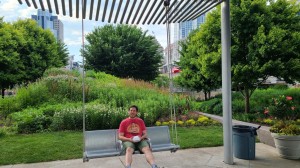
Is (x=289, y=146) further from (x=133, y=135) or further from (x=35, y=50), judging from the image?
(x=35, y=50)

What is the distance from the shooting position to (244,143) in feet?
18.4

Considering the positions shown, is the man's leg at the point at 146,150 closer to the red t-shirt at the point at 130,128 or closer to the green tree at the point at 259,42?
the red t-shirt at the point at 130,128

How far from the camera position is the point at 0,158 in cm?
592

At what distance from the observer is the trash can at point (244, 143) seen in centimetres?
558

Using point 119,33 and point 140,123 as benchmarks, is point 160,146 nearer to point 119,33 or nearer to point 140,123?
point 140,123

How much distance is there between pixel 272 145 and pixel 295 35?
520 centimetres

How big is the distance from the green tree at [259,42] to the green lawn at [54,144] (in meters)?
2.96

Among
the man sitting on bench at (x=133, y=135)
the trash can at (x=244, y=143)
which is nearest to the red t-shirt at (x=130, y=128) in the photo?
the man sitting on bench at (x=133, y=135)

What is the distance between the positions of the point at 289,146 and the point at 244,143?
0.91 meters

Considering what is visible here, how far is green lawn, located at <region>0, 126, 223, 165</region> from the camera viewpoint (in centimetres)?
598

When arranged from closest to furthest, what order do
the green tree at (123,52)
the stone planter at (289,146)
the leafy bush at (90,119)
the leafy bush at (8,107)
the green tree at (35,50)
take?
the stone planter at (289,146), the leafy bush at (90,119), the leafy bush at (8,107), the green tree at (35,50), the green tree at (123,52)

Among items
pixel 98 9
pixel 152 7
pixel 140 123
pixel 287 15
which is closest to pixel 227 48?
pixel 152 7

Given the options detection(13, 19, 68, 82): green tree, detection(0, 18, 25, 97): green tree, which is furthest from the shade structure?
detection(13, 19, 68, 82): green tree

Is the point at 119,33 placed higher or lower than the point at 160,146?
higher
